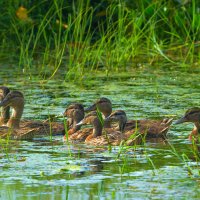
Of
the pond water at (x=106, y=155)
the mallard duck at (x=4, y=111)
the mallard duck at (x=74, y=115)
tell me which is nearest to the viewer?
the pond water at (x=106, y=155)

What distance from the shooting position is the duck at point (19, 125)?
1091 cm

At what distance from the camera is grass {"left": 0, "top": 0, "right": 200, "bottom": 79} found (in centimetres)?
1438

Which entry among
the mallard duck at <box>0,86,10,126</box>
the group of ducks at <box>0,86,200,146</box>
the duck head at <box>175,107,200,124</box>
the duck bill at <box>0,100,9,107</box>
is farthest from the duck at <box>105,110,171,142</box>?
the mallard duck at <box>0,86,10,126</box>

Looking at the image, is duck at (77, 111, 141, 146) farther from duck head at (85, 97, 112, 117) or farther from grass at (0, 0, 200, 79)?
grass at (0, 0, 200, 79)

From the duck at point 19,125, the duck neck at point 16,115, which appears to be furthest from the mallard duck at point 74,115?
the duck neck at point 16,115

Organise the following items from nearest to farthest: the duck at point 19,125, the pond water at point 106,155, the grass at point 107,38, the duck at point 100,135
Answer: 1. the pond water at point 106,155
2. the duck at point 100,135
3. the duck at point 19,125
4. the grass at point 107,38

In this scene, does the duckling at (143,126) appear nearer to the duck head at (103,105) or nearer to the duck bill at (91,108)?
the duck head at (103,105)

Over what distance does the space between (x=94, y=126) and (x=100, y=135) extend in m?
0.14

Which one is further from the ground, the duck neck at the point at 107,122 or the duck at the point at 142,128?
the duck at the point at 142,128

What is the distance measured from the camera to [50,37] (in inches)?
638

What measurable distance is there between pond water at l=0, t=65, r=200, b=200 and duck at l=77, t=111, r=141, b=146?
165 millimetres

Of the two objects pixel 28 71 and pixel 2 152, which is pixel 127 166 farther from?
pixel 28 71

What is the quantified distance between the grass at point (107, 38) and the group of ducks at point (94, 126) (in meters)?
2.15

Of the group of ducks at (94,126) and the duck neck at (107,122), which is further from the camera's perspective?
the duck neck at (107,122)
